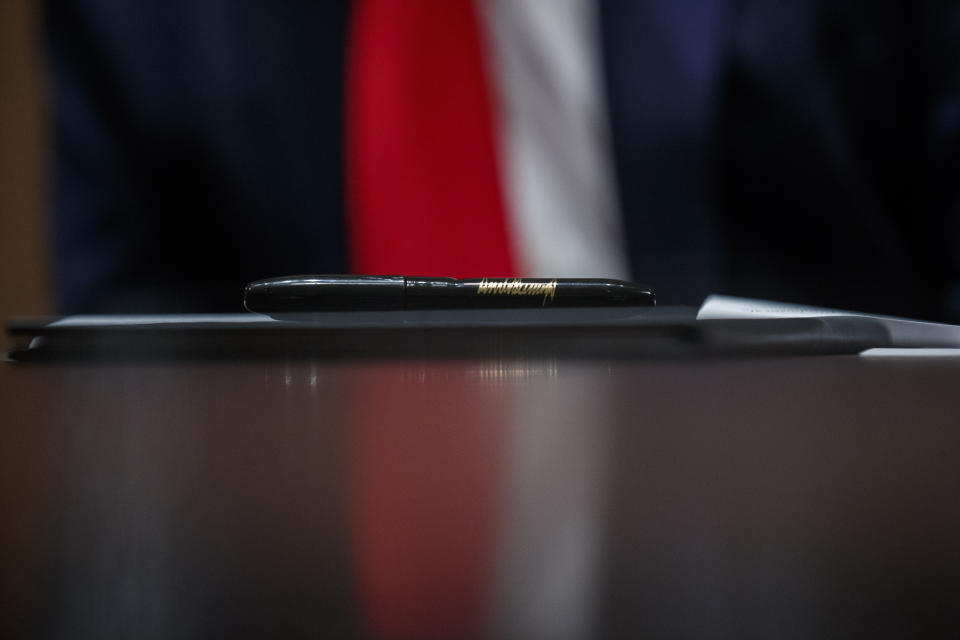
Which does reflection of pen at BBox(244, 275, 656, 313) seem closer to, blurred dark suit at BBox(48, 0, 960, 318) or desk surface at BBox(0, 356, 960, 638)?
desk surface at BBox(0, 356, 960, 638)

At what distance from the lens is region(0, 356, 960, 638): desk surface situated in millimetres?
69

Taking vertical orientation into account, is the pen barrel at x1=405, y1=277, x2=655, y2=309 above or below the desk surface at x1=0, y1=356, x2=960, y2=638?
above

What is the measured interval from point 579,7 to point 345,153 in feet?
1.09

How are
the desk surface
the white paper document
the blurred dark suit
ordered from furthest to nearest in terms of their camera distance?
the blurred dark suit < the white paper document < the desk surface

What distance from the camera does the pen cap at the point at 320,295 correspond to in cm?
30

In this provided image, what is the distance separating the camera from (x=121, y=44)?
63cm

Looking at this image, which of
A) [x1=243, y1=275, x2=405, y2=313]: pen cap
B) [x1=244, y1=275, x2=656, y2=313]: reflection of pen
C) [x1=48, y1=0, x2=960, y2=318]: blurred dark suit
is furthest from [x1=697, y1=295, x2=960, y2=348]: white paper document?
[x1=48, y1=0, x2=960, y2=318]: blurred dark suit

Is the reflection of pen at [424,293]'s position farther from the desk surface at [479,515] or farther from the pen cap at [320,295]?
the desk surface at [479,515]

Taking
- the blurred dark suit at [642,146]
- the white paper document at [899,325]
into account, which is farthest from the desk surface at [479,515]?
the blurred dark suit at [642,146]

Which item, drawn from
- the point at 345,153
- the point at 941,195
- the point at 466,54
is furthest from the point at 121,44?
the point at 941,195

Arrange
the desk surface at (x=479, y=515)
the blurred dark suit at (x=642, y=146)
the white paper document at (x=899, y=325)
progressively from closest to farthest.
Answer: the desk surface at (x=479, y=515) → the white paper document at (x=899, y=325) → the blurred dark suit at (x=642, y=146)

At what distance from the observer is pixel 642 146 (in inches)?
25.6

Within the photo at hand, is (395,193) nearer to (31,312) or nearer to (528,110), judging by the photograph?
(528,110)

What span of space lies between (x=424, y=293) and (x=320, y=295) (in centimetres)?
6
